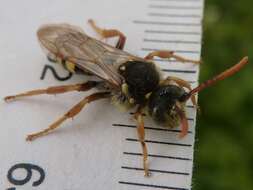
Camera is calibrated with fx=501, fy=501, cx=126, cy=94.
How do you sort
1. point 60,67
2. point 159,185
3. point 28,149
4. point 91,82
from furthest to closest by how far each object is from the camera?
point 60,67
point 91,82
point 28,149
point 159,185

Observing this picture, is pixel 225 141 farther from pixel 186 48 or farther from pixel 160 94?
pixel 160 94

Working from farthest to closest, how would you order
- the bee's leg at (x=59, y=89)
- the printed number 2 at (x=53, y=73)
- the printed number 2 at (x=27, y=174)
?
the printed number 2 at (x=53, y=73)
the bee's leg at (x=59, y=89)
the printed number 2 at (x=27, y=174)

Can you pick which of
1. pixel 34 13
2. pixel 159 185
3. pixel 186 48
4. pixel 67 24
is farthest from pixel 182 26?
pixel 159 185

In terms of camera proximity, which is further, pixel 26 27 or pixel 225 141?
pixel 225 141

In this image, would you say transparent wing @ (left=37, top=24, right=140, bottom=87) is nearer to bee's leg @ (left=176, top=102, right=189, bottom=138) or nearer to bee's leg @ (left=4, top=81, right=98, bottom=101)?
bee's leg @ (left=4, top=81, right=98, bottom=101)

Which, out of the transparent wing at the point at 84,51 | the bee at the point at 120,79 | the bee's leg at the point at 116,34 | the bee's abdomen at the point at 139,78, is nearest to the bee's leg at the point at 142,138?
the bee at the point at 120,79

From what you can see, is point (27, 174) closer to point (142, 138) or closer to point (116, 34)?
point (142, 138)

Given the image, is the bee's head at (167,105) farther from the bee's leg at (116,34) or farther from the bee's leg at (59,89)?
the bee's leg at (116,34)
